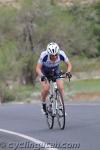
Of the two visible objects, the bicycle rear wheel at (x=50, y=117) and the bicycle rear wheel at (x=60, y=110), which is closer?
the bicycle rear wheel at (x=60, y=110)

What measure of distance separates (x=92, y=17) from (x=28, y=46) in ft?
91.6

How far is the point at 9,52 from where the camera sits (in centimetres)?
4175

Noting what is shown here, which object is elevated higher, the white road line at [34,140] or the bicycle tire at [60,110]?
the bicycle tire at [60,110]

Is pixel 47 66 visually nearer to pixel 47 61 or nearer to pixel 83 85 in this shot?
pixel 47 61

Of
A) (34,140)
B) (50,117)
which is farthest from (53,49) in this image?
(34,140)

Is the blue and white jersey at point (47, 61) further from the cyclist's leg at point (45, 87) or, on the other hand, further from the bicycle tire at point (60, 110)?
the bicycle tire at point (60, 110)

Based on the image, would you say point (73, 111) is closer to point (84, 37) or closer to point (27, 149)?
point (27, 149)

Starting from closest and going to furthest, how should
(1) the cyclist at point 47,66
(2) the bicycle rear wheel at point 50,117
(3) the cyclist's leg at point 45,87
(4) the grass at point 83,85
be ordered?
(1) the cyclist at point 47,66, (3) the cyclist's leg at point 45,87, (2) the bicycle rear wheel at point 50,117, (4) the grass at point 83,85

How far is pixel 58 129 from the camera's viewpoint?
1516cm

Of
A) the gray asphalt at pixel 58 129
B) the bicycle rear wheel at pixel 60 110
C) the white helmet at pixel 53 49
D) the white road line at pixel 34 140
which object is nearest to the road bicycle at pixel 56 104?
the bicycle rear wheel at pixel 60 110

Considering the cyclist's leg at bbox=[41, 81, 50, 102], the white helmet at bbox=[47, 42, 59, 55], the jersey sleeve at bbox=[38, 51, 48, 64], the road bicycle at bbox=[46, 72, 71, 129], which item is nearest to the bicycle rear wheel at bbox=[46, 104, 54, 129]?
the road bicycle at bbox=[46, 72, 71, 129]

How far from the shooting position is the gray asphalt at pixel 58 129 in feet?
40.3

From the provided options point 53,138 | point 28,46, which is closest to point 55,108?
point 53,138

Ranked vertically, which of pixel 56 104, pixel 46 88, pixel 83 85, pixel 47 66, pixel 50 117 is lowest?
pixel 50 117
